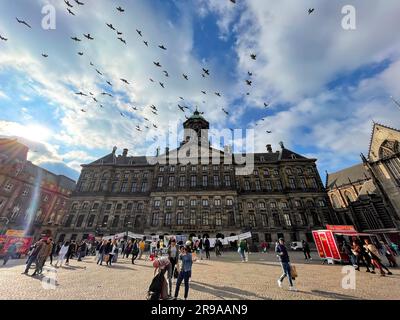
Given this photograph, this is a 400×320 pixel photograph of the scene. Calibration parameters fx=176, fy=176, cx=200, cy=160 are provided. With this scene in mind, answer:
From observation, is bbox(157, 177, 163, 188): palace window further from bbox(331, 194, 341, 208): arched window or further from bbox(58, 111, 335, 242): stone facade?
bbox(331, 194, 341, 208): arched window

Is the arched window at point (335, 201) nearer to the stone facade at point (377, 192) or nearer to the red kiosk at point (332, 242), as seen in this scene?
the stone facade at point (377, 192)

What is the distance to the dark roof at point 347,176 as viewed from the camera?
48.3 metres

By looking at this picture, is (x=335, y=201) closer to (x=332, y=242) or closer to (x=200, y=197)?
(x=200, y=197)

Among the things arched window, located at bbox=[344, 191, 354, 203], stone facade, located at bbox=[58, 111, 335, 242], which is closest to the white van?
stone facade, located at bbox=[58, 111, 335, 242]

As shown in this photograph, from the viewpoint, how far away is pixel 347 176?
5219cm

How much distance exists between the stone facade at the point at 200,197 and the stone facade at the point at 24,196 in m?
9.10

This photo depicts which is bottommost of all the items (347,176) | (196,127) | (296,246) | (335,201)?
(296,246)

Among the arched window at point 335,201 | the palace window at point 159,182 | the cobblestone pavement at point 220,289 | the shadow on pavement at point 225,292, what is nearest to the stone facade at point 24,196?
the palace window at point 159,182

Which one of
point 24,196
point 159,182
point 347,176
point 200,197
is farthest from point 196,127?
point 347,176

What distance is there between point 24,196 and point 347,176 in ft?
276

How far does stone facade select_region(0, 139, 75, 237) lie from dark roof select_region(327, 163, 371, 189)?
240 ft

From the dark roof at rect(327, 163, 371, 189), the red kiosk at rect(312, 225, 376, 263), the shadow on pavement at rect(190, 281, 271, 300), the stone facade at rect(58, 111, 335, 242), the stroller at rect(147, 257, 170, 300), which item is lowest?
the shadow on pavement at rect(190, 281, 271, 300)

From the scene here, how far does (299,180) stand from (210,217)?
22707 mm

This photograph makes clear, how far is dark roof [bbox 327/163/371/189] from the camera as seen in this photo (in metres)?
48.3
